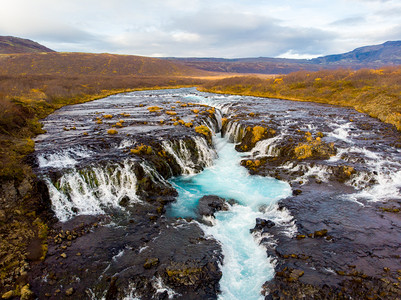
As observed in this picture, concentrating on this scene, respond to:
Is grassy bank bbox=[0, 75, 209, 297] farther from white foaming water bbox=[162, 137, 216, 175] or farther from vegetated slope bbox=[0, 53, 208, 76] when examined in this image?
vegetated slope bbox=[0, 53, 208, 76]

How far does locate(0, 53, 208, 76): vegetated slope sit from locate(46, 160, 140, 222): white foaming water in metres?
133

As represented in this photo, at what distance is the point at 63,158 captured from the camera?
19.9 m

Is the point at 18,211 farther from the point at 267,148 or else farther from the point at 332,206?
the point at 267,148

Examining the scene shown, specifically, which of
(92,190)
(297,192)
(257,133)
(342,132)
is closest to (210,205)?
(297,192)

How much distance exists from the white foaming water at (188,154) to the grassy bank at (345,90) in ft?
82.6

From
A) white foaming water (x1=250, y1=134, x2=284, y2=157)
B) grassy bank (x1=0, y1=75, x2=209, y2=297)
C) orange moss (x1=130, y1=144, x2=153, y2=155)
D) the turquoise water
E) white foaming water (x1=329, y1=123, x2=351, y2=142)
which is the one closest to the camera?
grassy bank (x1=0, y1=75, x2=209, y2=297)

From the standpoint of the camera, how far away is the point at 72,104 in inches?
2072

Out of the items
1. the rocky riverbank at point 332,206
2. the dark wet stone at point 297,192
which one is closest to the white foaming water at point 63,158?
the rocky riverbank at point 332,206

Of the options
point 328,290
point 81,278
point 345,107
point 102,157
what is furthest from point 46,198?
point 345,107

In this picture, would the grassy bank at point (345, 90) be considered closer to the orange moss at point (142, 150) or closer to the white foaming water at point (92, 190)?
the orange moss at point (142, 150)

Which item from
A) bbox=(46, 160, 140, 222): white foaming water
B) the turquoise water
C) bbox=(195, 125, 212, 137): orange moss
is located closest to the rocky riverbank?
the turquoise water

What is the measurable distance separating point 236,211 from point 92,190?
1088 cm

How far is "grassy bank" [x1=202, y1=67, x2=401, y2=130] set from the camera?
3966cm

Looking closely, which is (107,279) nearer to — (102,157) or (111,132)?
(102,157)
